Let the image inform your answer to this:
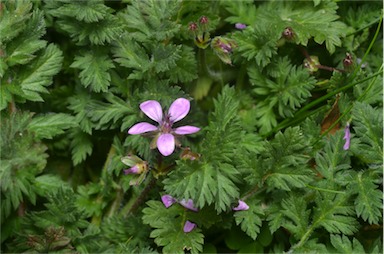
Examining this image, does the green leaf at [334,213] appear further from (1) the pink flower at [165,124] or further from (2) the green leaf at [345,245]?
(1) the pink flower at [165,124]

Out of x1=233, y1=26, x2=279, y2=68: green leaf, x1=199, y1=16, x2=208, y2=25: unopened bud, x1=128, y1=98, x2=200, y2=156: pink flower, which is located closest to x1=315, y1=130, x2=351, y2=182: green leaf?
x1=233, y1=26, x2=279, y2=68: green leaf

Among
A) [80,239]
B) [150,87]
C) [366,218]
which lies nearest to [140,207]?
[80,239]

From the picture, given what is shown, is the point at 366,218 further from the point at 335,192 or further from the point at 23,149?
the point at 23,149

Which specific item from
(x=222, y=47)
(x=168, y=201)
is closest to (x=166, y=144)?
(x=168, y=201)

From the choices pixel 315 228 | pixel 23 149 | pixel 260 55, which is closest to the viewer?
pixel 23 149

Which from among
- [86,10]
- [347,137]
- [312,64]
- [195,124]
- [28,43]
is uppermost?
[86,10]

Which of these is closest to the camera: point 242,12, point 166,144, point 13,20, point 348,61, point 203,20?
point 166,144

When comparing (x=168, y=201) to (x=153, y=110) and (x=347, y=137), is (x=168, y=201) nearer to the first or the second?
(x=153, y=110)
